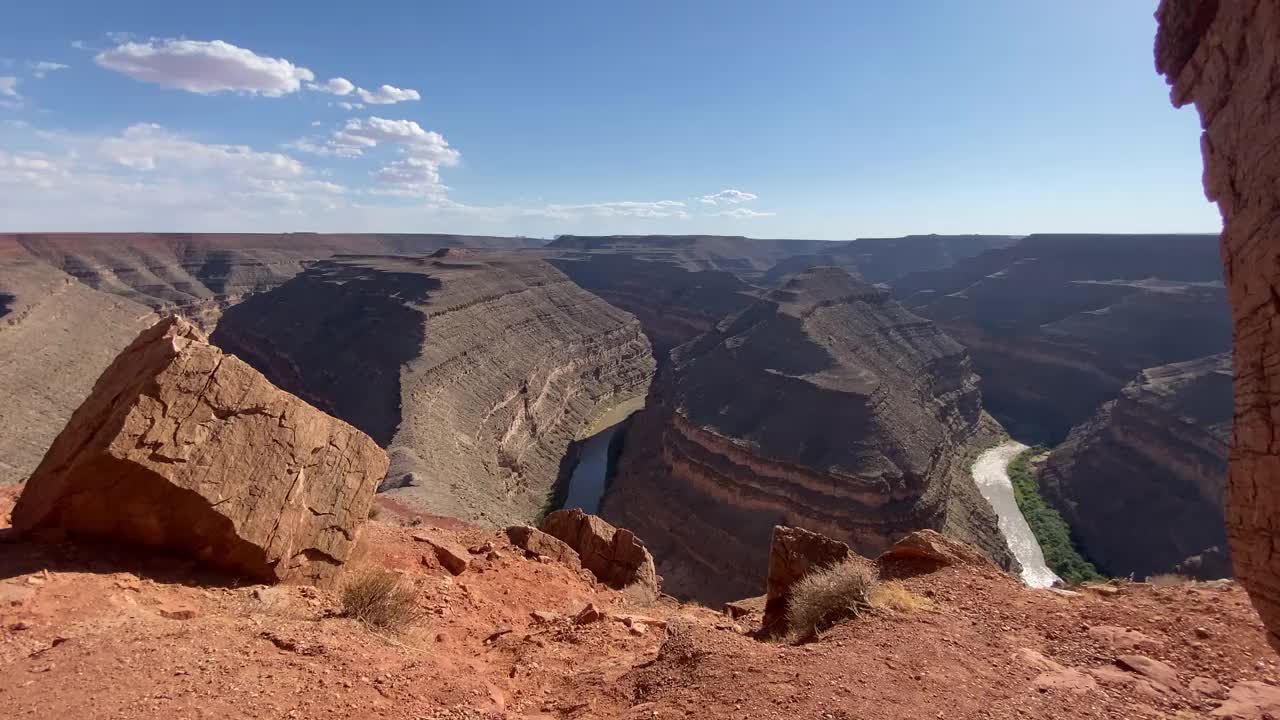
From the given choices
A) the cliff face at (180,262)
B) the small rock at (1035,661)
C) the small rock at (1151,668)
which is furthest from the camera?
the cliff face at (180,262)

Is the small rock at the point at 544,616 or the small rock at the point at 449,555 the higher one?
the small rock at the point at 449,555

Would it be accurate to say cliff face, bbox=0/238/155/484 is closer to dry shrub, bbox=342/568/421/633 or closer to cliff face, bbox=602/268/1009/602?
dry shrub, bbox=342/568/421/633

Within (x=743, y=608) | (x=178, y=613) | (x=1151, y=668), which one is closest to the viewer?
(x=1151, y=668)

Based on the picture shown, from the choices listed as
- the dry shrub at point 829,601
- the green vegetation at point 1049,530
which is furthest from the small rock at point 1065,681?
the green vegetation at point 1049,530

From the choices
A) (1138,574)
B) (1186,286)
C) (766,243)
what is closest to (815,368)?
(1138,574)

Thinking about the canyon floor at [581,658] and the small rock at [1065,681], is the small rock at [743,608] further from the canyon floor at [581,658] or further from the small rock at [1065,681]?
the small rock at [1065,681]

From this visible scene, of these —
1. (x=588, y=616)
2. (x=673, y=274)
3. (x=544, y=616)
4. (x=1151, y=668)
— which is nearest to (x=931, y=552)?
(x=1151, y=668)

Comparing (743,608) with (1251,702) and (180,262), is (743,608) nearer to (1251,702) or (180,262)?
(1251,702)
